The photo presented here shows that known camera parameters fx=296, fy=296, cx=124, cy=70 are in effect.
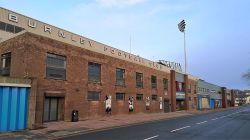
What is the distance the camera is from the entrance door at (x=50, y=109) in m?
25.1

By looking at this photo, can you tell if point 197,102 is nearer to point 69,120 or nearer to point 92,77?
point 92,77

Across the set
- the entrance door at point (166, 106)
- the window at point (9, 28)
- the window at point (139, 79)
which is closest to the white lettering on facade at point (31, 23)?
the window at point (9, 28)

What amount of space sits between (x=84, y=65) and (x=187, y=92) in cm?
3703

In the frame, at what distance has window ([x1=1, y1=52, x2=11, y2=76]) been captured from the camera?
25164 mm

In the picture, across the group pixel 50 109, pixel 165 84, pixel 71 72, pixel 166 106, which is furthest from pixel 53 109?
pixel 165 84

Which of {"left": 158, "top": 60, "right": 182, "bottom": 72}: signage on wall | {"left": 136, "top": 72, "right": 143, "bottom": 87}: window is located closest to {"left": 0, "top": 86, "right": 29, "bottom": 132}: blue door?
{"left": 136, "top": 72, "right": 143, "bottom": 87}: window

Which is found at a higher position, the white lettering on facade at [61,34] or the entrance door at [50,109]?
the white lettering on facade at [61,34]

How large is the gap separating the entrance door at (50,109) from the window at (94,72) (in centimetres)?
581

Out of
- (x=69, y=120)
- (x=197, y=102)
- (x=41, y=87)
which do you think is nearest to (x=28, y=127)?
(x=41, y=87)

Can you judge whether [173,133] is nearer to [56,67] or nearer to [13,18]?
[56,67]

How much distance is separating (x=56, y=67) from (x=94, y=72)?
6400mm

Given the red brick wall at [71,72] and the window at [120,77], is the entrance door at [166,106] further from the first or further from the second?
the window at [120,77]

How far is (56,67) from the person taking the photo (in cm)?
2642

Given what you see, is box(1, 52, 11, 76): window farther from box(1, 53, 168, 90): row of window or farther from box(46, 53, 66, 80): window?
box(46, 53, 66, 80): window
